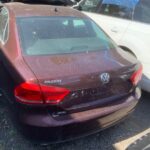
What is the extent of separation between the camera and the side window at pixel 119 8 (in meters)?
4.36

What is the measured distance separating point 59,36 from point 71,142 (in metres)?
1.26

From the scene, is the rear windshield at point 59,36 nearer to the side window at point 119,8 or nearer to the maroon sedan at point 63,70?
the maroon sedan at point 63,70

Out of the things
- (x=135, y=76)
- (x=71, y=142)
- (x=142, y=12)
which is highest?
(x=142, y=12)

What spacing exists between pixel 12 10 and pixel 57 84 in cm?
151

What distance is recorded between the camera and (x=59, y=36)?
3.21 metres

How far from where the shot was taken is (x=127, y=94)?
121 inches

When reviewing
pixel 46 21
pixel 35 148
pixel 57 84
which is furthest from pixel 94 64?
pixel 35 148

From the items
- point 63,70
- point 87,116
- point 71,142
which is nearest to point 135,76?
point 87,116

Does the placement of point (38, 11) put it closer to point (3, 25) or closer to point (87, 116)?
point (3, 25)

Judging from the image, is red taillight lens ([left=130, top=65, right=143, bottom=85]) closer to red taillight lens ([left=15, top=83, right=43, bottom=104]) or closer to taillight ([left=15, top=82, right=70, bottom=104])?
taillight ([left=15, top=82, right=70, bottom=104])

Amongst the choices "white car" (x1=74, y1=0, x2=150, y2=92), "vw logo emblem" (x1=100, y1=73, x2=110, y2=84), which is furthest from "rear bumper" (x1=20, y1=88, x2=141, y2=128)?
"white car" (x1=74, y1=0, x2=150, y2=92)

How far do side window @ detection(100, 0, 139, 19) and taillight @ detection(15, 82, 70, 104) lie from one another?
2.40m

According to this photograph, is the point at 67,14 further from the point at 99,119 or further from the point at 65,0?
the point at 65,0

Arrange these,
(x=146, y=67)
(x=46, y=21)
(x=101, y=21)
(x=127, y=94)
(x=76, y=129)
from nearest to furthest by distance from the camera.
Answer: (x=76, y=129) < (x=127, y=94) < (x=46, y=21) < (x=146, y=67) < (x=101, y=21)
